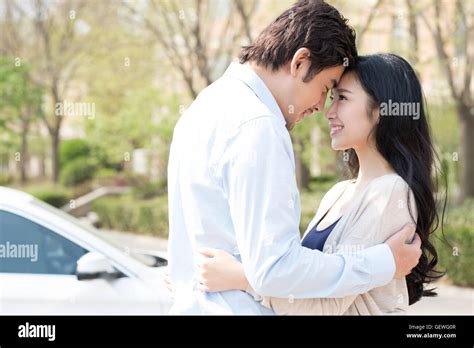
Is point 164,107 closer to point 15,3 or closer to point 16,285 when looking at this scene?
point 15,3

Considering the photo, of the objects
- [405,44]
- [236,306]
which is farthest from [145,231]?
[236,306]

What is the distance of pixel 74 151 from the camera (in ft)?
73.8

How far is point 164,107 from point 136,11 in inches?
149

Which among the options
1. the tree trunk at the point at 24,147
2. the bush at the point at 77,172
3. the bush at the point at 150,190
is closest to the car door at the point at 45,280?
the tree trunk at the point at 24,147

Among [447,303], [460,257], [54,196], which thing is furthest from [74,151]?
[447,303]

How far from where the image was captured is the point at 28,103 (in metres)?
14.4

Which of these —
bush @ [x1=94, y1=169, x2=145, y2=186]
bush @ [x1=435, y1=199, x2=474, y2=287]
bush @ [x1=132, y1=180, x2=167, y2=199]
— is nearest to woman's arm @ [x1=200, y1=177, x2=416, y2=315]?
bush @ [x1=435, y1=199, x2=474, y2=287]

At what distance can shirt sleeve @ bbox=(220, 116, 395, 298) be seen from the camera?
1.84 meters

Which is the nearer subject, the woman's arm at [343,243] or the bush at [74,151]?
the woman's arm at [343,243]

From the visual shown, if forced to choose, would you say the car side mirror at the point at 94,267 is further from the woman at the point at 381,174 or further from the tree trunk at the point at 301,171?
the tree trunk at the point at 301,171

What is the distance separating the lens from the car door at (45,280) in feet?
13.3

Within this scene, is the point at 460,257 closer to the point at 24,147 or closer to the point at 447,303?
the point at 447,303

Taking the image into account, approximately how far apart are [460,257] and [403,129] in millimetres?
6972

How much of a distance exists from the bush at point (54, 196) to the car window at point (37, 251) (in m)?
13.9
